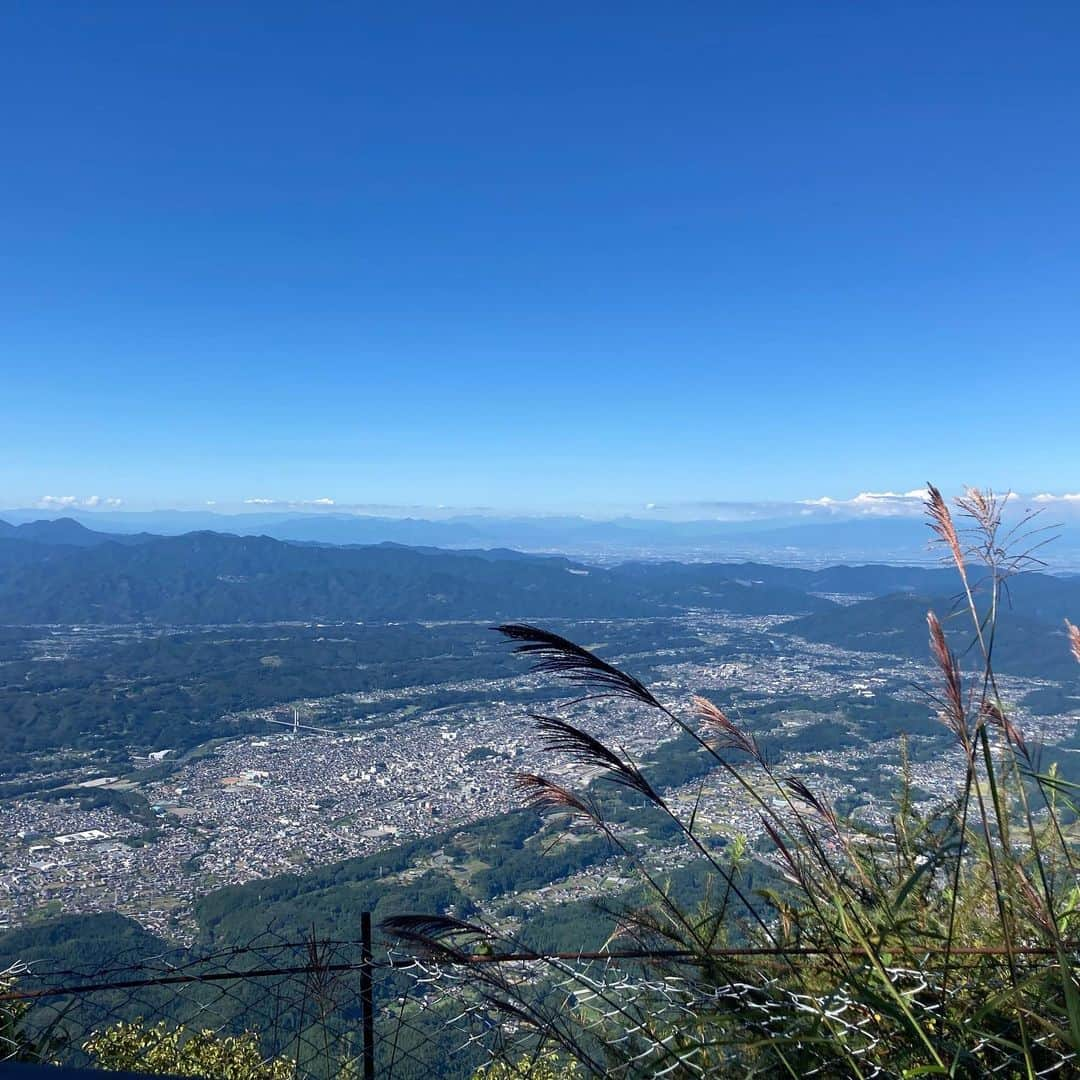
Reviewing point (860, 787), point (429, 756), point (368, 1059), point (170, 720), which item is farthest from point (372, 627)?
point (368, 1059)

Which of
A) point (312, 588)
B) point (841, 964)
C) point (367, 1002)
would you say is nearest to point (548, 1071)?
point (367, 1002)

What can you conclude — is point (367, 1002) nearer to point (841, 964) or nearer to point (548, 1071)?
point (841, 964)

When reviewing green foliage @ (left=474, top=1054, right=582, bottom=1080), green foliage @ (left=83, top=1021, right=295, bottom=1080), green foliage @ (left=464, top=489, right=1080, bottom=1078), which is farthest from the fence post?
green foliage @ (left=83, top=1021, right=295, bottom=1080)

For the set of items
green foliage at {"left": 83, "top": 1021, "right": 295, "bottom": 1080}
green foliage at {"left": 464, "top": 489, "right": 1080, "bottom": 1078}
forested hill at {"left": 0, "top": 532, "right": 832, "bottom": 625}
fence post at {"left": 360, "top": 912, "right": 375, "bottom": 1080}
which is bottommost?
forested hill at {"left": 0, "top": 532, "right": 832, "bottom": 625}

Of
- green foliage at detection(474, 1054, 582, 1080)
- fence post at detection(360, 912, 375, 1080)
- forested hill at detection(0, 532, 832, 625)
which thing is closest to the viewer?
fence post at detection(360, 912, 375, 1080)

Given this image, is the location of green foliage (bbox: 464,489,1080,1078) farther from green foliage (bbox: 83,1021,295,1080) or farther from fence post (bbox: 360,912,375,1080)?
green foliage (bbox: 83,1021,295,1080)

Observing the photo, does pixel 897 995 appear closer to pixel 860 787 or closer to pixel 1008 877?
pixel 1008 877

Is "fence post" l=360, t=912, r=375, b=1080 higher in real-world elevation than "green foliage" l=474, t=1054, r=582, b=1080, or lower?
higher

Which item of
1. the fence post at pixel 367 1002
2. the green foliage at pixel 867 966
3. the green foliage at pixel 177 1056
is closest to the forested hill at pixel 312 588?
the green foliage at pixel 177 1056
